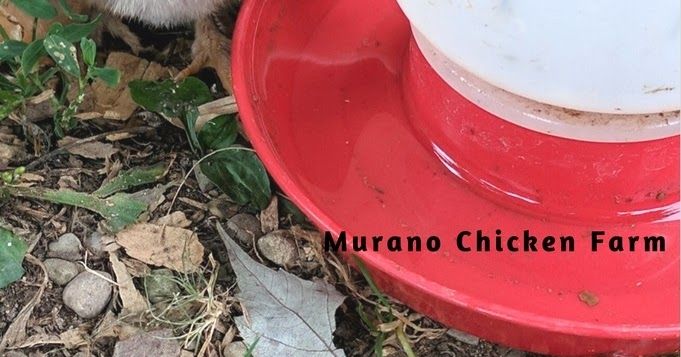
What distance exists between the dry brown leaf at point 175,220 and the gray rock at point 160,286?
0.24 feet

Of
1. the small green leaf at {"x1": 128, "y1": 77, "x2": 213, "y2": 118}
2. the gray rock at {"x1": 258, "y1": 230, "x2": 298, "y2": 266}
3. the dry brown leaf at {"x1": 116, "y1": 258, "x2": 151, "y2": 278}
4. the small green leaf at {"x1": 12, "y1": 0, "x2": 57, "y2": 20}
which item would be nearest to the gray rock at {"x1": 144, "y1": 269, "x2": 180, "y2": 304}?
the dry brown leaf at {"x1": 116, "y1": 258, "x2": 151, "y2": 278}

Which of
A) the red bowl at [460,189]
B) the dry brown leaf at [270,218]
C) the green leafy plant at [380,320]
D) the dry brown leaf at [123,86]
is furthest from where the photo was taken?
the dry brown leaf at [123,86]

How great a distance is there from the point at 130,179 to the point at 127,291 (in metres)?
0.15

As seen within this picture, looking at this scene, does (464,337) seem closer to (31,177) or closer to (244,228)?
(244,228)

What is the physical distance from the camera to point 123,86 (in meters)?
1.29

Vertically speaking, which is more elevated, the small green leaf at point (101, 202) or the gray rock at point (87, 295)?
the small green leaf at point (101, 202)

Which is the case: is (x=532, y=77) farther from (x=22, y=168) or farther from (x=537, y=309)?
(x=22, y=168)

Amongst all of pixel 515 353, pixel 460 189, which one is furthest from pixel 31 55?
pixel 515 353

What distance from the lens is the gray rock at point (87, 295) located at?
3.53 ft

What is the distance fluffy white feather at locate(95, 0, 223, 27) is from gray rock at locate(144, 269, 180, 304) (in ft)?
1.12

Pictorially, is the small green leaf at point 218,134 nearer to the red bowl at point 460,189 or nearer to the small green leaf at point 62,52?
the red bowl at point 460,189

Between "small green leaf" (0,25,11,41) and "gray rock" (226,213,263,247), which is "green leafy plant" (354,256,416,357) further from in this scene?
"small green leaf" (0,25,11,41)

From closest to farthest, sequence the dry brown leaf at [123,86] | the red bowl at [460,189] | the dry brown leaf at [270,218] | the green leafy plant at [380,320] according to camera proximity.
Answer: the red bowl at [460,189]
the green leafy plant at [380,320]
the dry brown leaf at [270,218]
the dry brown leaf at [123,86]

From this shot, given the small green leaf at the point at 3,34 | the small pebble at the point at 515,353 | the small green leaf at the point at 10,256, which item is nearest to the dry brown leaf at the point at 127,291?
the small green leaf at the point at 10,256
